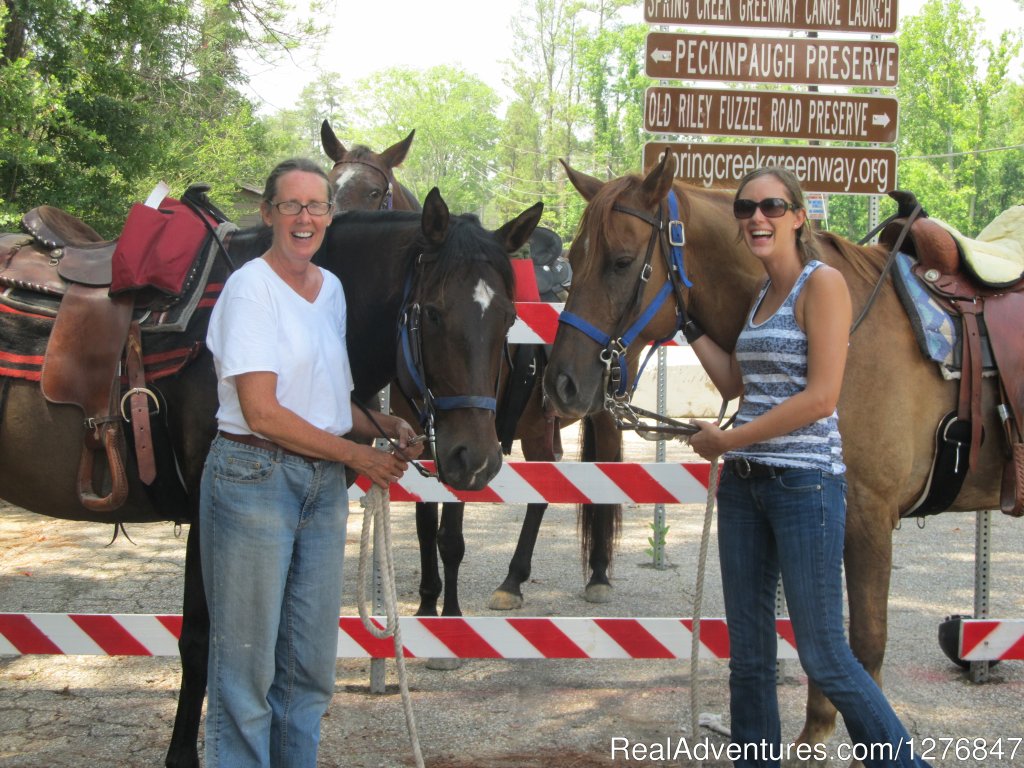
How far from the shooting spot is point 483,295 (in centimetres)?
260

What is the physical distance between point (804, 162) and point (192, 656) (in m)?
4.08

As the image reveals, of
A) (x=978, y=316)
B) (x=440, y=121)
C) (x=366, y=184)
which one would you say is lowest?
(x=978, y=316)

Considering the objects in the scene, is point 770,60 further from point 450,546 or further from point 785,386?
point 450,546

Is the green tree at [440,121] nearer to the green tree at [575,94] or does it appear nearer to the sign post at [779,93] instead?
the green tree at [575,94]

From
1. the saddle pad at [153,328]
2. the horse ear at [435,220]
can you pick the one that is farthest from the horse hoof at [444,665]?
the horse ear at [435,220]

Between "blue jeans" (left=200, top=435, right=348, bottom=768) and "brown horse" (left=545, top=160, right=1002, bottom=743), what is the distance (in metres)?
1.01

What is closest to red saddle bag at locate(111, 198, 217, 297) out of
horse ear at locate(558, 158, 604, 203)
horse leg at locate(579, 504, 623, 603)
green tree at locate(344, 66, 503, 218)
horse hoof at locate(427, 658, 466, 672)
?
horse ear at locate(558, 158, 604, 203)

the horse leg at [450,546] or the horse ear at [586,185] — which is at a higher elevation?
the horse ear at [586,185]

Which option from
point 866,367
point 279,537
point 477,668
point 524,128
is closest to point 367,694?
point 477,668

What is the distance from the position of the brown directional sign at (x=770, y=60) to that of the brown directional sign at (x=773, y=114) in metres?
0.14

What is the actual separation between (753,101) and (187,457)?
12.4ft

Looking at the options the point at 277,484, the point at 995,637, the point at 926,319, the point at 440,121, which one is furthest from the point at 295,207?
the point at 440,121

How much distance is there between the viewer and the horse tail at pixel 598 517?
219 inches

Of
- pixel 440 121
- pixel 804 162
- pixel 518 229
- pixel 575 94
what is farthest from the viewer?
pixel 440 121
